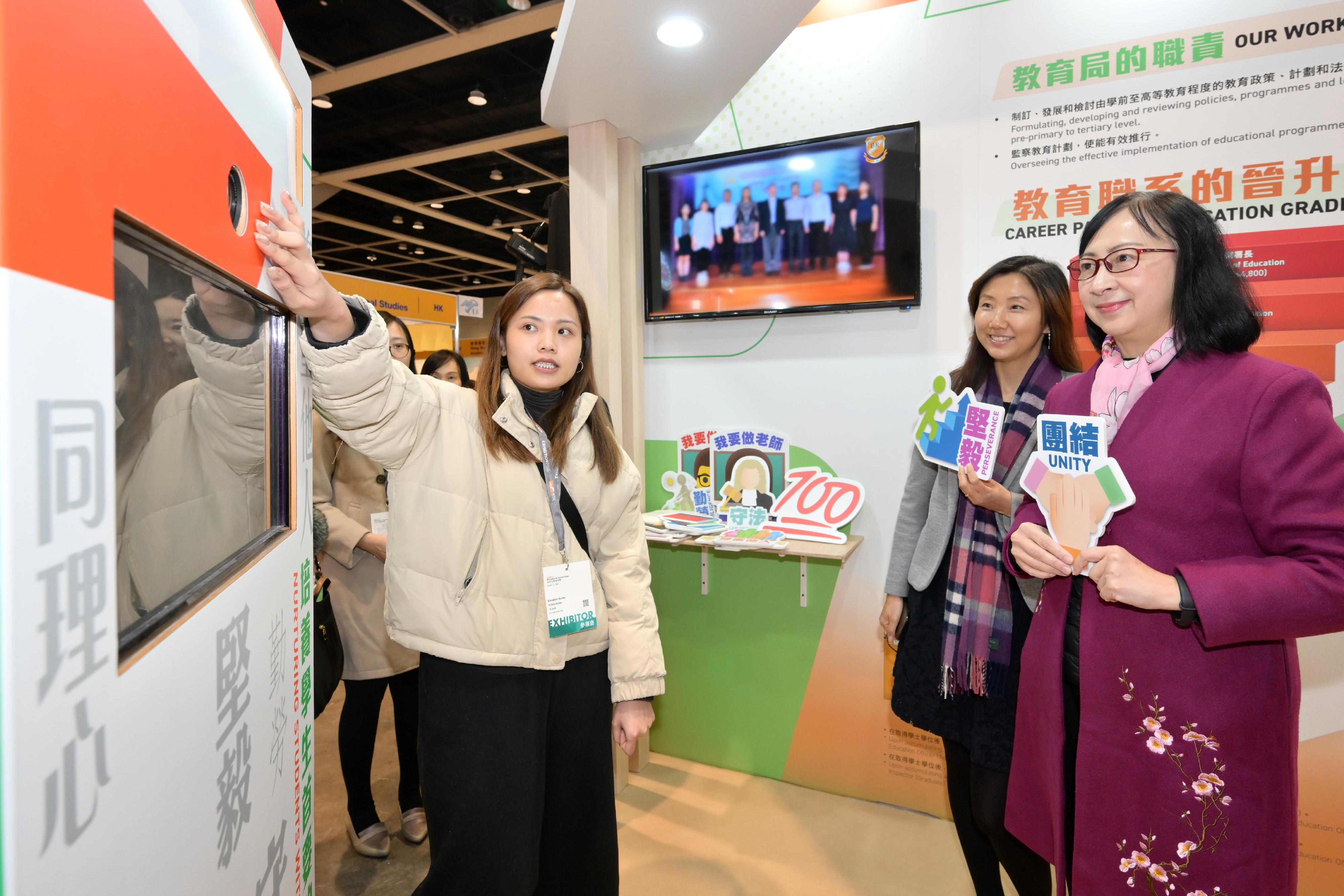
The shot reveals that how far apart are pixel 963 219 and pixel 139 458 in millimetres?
2528

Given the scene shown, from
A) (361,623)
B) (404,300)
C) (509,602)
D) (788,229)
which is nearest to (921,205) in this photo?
(788,229)

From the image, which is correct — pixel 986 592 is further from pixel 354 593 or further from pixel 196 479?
pixel 354 593

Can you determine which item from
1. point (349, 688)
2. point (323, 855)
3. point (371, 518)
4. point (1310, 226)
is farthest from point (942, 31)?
point (323, 855)

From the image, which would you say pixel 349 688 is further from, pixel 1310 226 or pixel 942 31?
pixel 1310 226

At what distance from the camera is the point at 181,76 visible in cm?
67

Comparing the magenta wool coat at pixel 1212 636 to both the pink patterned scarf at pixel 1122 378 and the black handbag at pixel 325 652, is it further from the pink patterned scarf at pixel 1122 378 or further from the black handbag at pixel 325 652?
the black handbag at pixel 325 652

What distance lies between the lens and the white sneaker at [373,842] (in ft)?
7.48

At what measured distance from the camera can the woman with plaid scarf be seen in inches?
64.5

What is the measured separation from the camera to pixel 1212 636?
3.46ft

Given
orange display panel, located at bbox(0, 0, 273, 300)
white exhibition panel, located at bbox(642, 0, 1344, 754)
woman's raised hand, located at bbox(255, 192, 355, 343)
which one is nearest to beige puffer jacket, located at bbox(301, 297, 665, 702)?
woman's raised hand, located at bbox(255, 192, 355, 343)

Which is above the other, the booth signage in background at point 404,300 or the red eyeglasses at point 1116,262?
the booth signage in background at point 404,300

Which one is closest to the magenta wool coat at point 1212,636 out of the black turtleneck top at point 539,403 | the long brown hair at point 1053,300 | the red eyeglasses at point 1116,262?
the red eyeglasses at point 1116,262

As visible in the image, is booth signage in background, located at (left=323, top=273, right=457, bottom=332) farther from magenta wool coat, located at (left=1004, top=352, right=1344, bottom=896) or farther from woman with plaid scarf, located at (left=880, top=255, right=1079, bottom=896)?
magenta wool coat, located at (left=1004, top=352, right=1344, bottom=896)

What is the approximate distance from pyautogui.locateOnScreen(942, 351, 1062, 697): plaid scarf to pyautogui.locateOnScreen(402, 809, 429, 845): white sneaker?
1843mm
